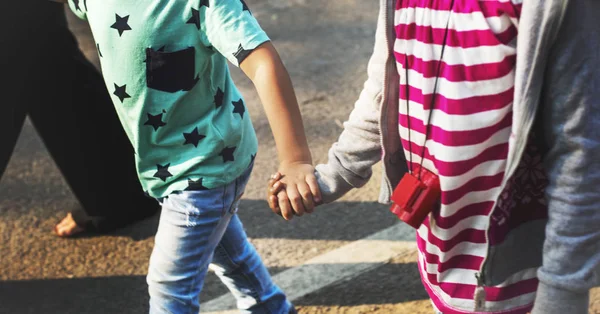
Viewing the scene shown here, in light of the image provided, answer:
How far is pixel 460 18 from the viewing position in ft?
5.12

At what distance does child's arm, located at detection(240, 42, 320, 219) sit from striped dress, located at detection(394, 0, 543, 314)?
27cm

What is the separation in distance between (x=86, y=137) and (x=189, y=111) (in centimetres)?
129

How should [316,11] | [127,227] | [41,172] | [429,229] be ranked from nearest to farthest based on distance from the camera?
[429,229]
[127,227]
[41,172]
[316,11]

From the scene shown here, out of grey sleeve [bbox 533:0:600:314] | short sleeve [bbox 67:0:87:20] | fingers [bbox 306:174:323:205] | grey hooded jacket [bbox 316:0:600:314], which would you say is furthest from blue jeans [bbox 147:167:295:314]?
grey sleeve [bbox 533:0:600:314]

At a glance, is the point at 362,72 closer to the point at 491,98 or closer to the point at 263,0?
the point at 263,0

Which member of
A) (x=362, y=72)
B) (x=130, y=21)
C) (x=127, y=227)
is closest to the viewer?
(x=130, y=21)

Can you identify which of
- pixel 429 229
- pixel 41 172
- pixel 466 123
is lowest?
pixel 41 172

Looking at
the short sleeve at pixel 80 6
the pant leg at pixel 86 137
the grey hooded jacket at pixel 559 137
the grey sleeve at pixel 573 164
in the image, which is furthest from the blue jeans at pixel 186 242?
the pant leg at pixel 86 137

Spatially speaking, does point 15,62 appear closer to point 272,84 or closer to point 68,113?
point 68,113

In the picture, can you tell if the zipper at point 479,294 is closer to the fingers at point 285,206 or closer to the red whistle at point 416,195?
the red whistle at point 416,195

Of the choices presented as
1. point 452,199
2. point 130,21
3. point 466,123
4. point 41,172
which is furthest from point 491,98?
point 41,172

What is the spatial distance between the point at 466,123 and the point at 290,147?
1.59 feet

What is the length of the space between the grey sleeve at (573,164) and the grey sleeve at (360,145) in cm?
42

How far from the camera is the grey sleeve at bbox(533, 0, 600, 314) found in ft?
4.69
